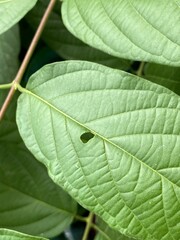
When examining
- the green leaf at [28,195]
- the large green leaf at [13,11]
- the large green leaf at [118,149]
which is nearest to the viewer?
the large green leaf at [118,149]

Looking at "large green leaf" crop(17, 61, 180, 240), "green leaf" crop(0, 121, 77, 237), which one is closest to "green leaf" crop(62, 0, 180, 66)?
"large green leaf" crop(17, 61, 180, 240)

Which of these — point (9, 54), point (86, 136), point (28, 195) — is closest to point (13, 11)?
point (9, 54)

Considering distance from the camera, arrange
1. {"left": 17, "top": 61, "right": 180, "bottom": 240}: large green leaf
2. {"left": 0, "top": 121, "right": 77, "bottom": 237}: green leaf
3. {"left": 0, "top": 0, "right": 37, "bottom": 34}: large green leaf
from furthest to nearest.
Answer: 1. {"left": 0, "top": 121, "right": 77, "bottom": 237}: green leaf
2. {"left": 0, "top": 0, "right": 37, "bottom": 34}: large green leaf
3. {"left": 17, "top": 61, "right": 180, "bottom": 240}: large green leaf

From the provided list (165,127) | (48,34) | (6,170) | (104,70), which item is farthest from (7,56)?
(165,127)

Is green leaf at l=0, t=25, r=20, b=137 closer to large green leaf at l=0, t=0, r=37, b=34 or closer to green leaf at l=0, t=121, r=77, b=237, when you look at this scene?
green leaf at l=0, t=121, r=77, b=237

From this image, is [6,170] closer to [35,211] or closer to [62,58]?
[35,211]

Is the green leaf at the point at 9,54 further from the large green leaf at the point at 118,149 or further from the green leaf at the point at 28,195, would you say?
the large green leaf at the point at 118,149

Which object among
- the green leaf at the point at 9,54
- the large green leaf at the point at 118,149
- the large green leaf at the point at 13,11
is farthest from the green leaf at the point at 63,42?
the large green leaf at the point at 118,149
